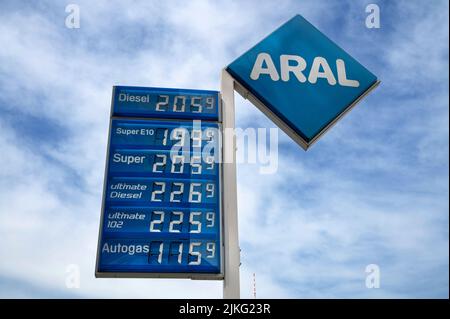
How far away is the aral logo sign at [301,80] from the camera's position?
7.93m

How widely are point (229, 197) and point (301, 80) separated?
8.11ft

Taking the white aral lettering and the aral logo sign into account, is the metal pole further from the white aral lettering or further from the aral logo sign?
the white aral lettering

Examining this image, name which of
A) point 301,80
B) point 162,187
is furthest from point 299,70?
point 162,187

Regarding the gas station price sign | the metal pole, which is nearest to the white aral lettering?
the metal pole

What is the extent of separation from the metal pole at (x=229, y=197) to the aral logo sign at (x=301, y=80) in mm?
308

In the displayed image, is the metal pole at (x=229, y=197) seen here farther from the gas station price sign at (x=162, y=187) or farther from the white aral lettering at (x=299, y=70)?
the white aral lettering at (x=299, y=70)

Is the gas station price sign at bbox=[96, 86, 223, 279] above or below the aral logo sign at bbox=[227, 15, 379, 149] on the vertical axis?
below

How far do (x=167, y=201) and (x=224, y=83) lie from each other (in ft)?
7.65

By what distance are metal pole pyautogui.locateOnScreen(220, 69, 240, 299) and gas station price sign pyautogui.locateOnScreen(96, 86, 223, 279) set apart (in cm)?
12

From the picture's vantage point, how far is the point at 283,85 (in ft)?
26.6

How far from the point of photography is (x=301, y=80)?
8195 millimetres

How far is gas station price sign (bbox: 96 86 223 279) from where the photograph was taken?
21.5ft

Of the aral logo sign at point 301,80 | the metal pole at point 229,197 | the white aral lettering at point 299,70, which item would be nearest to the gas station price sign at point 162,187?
the metal pole at point 229,197
